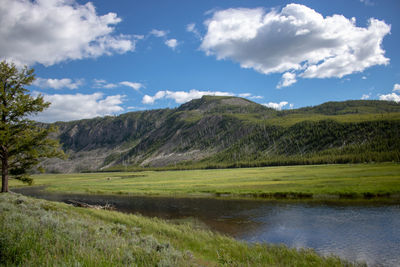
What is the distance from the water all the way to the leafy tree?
1700 cm

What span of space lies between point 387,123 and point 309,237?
178388 mm

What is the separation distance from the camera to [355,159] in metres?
118

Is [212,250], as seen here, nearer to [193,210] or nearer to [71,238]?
[71,238]

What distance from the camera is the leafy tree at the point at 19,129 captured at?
28781 millimetres

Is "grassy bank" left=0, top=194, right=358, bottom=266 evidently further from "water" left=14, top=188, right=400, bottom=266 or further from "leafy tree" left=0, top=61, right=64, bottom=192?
"leafy tree" left=0, top=61, right=64, bottom=192

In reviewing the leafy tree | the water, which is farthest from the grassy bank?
the leafy tree

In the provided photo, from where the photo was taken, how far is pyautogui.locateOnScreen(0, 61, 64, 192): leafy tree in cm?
2878

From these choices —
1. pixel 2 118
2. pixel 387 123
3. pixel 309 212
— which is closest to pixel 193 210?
pixel 309 212

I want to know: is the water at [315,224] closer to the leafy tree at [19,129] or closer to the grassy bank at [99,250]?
the grassy bank at [99,250]

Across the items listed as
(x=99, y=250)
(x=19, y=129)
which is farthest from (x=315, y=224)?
(x=19, y=129)

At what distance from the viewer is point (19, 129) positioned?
29375mm

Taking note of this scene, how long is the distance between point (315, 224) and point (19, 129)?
3574 cm

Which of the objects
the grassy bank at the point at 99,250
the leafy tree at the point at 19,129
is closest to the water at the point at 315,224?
the grassy bank at the point at 99,250

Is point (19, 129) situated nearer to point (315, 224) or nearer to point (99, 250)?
point (99, 250)
